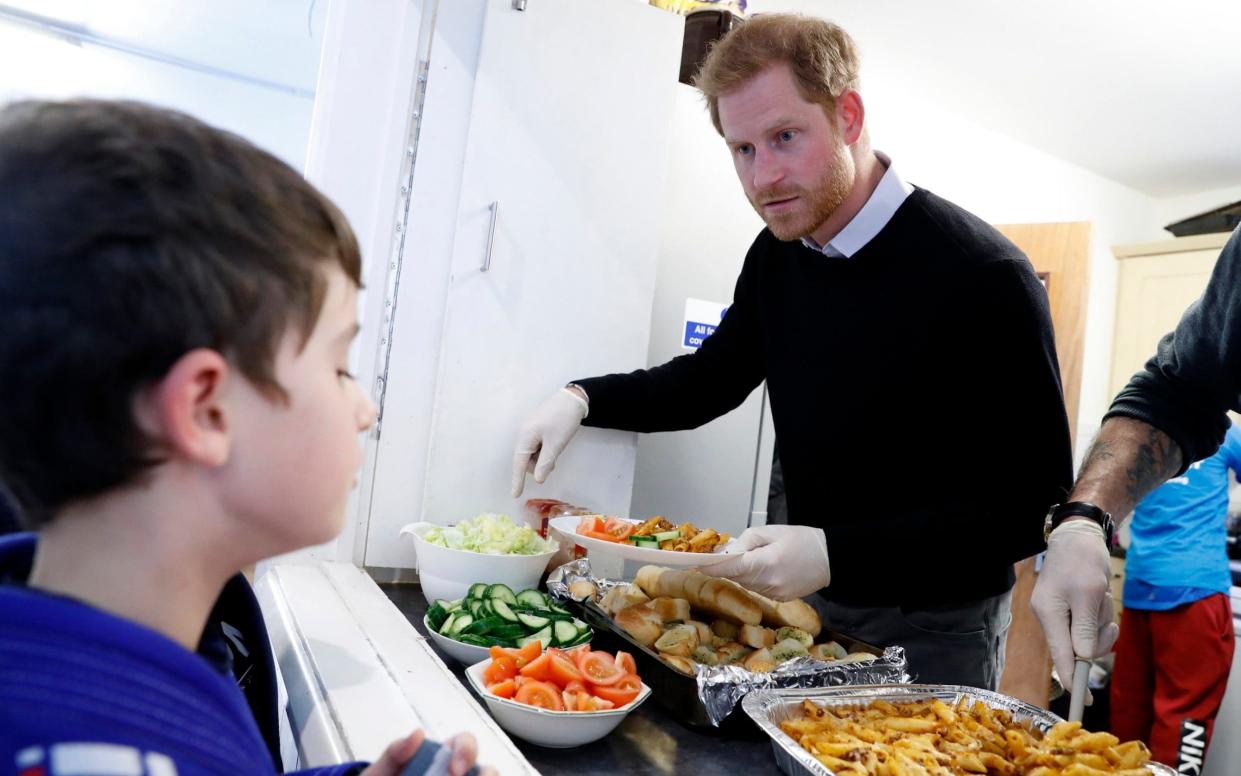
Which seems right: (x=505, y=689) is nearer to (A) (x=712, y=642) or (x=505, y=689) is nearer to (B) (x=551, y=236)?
(A) (x=712, y=642)

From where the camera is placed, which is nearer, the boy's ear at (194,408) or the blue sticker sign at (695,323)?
the boy's ear at (194,408)

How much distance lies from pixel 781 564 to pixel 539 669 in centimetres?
47

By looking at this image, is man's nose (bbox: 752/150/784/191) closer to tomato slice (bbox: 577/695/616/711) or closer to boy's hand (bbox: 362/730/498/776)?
tomato slice (bbox: 577/695/616/711)

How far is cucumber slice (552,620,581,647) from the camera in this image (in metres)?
1.21

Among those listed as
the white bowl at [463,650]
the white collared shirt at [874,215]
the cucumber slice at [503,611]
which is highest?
the white collared shirt at [874,215]

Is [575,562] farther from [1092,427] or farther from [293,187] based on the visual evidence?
[1092,427]

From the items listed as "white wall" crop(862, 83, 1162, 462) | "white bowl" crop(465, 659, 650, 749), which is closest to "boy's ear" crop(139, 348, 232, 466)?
"white bowl" crop(465, 659, 650, 749)

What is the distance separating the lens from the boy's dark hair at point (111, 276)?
0.45 meters

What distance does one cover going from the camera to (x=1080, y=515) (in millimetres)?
1343

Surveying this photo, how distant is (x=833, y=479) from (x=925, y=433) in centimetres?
19

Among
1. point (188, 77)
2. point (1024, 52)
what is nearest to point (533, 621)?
point (1024, 52)

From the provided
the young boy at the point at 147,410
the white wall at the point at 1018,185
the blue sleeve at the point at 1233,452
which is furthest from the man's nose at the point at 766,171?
the blue sleeve at the point at 1233,452

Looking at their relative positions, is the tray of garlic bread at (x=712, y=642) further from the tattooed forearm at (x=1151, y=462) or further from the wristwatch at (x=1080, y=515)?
the tattooed forearm at (x=1151, y=462)

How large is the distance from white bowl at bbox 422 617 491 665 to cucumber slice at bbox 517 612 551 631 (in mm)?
79
